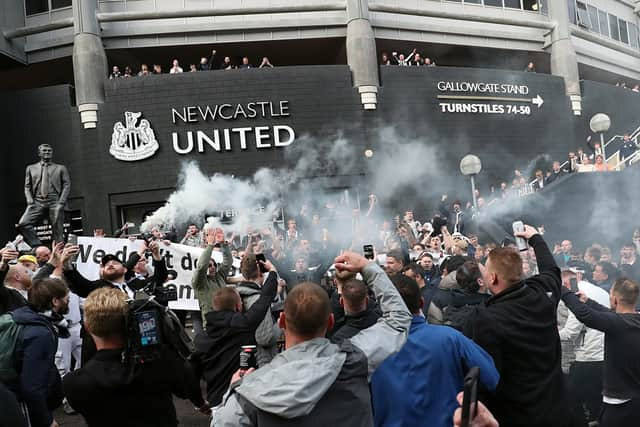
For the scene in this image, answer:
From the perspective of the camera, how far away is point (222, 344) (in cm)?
461

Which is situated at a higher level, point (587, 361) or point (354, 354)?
point (354, 354)

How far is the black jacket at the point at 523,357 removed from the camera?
3.35m

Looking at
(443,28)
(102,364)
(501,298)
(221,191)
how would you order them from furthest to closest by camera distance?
(443,28) → (221,191) → (501,298) → (102,364)

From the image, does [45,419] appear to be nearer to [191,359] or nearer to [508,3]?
[191,359]

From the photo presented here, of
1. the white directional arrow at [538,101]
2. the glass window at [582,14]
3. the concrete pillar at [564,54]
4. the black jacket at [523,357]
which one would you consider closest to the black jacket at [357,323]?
the black jacket at [523,357]

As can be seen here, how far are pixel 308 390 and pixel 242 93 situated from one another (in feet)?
58.4

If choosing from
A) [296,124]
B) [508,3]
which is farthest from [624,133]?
[296,124]

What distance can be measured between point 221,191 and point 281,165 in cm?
205

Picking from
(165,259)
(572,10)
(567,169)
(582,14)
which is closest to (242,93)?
(165,259)

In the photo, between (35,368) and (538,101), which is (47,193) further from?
(538,101)

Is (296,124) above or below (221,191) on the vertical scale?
above

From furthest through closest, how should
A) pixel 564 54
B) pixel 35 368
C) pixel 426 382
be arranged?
1. pixel 564 54
2. pixel 35 368
3. pixel 426 382

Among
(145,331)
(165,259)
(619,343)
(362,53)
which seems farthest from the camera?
(362,53)

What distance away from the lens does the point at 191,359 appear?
4.59 metres
